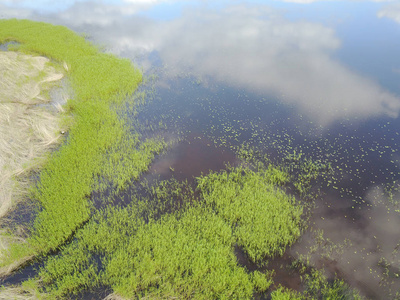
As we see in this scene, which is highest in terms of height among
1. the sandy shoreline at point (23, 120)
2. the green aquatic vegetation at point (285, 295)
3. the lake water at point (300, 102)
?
the lake water at point (300, 102)

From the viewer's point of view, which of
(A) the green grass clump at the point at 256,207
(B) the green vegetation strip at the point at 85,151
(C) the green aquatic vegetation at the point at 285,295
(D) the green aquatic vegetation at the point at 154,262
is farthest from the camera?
(B) the green vegetation strip at the point at 85,151

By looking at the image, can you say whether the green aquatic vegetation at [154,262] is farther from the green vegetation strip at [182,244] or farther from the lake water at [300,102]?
the lake water at [300,102]

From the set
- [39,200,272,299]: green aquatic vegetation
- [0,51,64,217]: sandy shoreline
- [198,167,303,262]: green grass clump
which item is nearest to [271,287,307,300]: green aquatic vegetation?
[39,200,272,299]: green aquatic vegetation

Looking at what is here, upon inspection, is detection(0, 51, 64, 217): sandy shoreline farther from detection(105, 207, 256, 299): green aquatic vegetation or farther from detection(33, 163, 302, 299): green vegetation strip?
detection(105, 207, 256, 299): green aquatic vegetation

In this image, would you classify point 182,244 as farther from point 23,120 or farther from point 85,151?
point 23,120

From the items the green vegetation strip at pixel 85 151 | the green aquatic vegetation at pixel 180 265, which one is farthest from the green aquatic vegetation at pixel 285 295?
the green vegetation strip at pixel 85 151

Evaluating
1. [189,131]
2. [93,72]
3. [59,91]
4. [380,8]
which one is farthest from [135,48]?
[380,8]

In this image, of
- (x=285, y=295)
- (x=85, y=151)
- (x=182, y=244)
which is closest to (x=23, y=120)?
(x=85, y=151)
